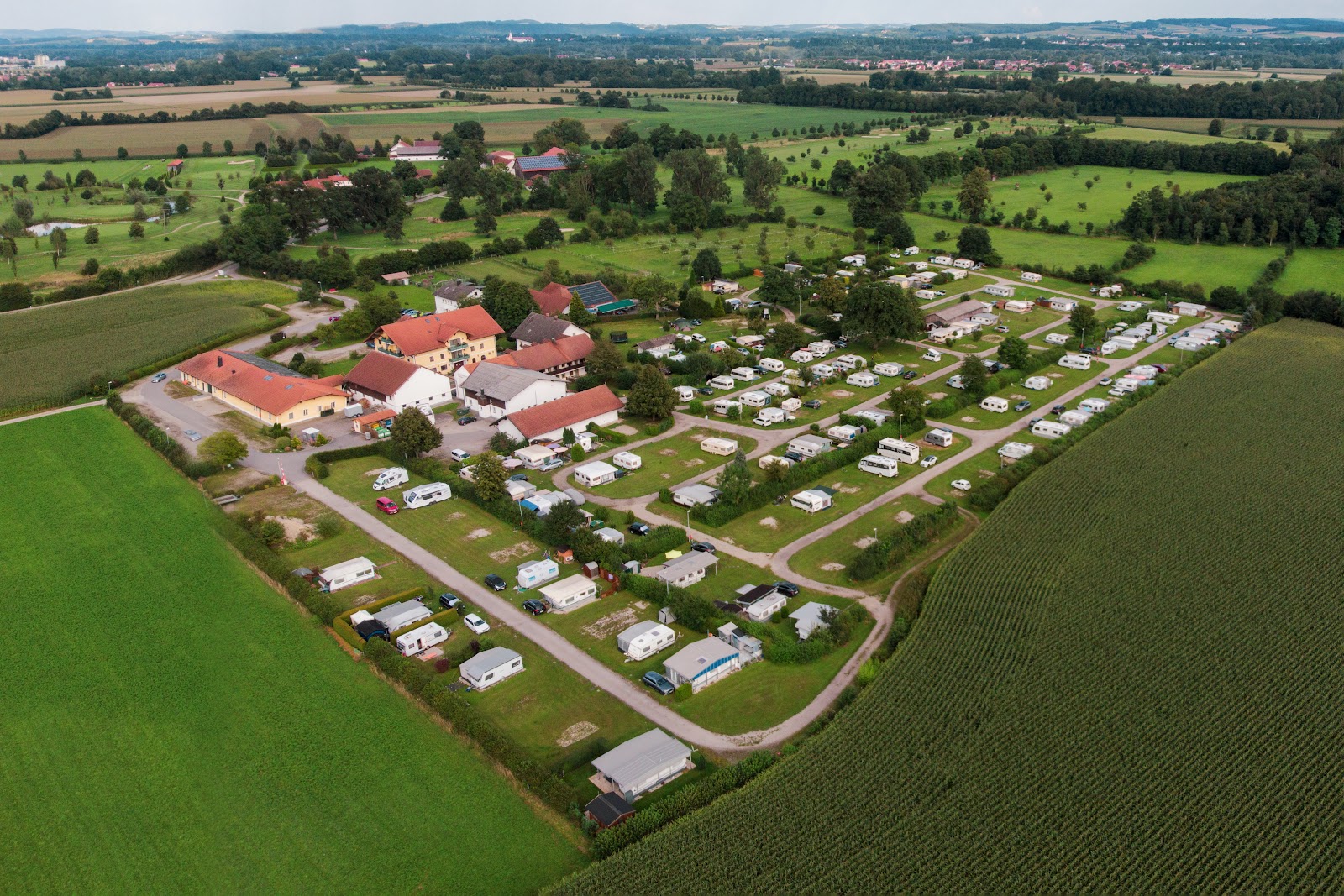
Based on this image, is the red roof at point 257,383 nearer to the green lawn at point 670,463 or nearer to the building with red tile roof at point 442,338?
the building with red tile roof at point 442,338

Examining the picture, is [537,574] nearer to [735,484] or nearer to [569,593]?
[569,593]

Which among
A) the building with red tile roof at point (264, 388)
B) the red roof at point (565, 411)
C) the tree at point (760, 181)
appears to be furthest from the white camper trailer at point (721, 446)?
the tree at point (760, 181)

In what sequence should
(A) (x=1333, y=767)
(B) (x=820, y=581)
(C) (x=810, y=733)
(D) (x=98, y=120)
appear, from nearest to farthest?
(A) (x=1333, y=767), (C) (x=810, y=733), (B) (x=820, y=581), (D) (x=98, y=120)

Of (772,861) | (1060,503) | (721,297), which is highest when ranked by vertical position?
(721,297)

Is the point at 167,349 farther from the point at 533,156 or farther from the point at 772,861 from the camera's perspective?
the point at 533,156

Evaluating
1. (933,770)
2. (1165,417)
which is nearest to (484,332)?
(1165,417)

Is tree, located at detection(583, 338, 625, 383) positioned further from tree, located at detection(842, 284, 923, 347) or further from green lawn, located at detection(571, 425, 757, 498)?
tree, located at detection(842, 284, 923, 347)
